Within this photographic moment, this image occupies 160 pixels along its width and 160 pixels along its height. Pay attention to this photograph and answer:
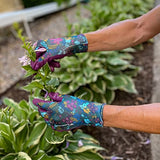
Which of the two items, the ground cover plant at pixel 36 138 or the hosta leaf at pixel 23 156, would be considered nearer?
the ground cover plant at pixel 36 138

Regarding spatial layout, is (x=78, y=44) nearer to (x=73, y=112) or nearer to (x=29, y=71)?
(x=29, y=71)

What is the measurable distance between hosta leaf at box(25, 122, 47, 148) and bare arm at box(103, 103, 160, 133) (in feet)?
2.18

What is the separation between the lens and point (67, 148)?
1.76 metres

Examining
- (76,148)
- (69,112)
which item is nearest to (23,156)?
(76,148)

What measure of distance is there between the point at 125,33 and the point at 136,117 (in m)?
0.78

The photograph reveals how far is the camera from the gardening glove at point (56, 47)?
1.39m

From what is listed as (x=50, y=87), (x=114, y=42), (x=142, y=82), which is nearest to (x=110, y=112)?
(x=50, y=87)

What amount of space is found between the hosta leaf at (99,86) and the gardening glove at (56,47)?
1.04m

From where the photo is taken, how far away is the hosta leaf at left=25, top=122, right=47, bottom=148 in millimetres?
1674

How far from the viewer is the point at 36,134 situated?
5.60 feet

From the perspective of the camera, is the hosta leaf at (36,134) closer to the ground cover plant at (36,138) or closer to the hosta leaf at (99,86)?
the ground cover plant at (36,138)

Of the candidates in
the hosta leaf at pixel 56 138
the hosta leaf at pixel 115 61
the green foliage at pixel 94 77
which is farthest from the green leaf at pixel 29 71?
the hosta leaf at pixel 115 61

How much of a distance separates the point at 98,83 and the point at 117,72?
1.37 ft

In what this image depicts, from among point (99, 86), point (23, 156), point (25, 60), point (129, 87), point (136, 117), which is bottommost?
point (129, 87)
